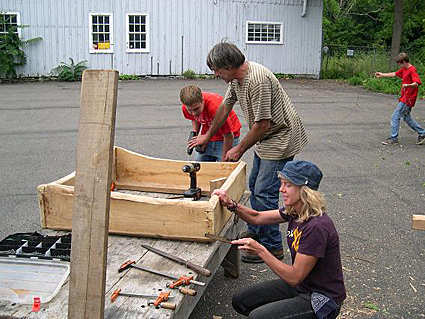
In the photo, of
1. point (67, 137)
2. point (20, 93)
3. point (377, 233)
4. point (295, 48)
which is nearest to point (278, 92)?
point (377, 233)

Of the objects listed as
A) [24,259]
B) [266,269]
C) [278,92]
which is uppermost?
[278,92]

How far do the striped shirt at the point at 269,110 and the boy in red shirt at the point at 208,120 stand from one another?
1.18ft

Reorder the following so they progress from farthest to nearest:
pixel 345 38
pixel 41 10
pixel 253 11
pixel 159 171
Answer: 1. pixel 345 38
2. pixel 253 11
3. pixel 41 10
4. pixel 159 171

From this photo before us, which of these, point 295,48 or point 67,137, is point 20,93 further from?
point 295,48

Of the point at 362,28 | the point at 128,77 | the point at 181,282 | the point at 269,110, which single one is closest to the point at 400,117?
the point at 269,110

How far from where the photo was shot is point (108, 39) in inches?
816

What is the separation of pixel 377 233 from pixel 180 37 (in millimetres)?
16581

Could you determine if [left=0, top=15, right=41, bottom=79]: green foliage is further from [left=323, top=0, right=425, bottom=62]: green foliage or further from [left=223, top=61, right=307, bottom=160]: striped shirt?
[left=323, top=0, right=425, bottom=62]: green foliage

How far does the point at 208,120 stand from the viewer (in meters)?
5.42

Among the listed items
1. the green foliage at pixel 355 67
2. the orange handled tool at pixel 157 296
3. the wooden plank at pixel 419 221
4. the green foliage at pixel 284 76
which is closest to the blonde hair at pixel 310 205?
the wooden plank at pixel 419 221

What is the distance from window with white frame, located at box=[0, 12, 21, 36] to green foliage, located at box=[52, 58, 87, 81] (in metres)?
1.92

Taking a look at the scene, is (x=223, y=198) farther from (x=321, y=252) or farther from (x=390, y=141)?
(x=390, y=141)

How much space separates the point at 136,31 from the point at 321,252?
1902 cm

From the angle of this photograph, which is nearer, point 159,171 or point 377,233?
point 159,171
